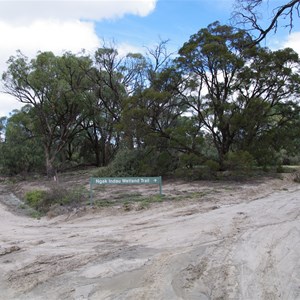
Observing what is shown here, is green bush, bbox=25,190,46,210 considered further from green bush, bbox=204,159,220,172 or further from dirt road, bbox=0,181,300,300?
green bush, bbox=204,159,220,172

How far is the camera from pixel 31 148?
43.4 m

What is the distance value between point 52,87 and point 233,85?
18.1 meters

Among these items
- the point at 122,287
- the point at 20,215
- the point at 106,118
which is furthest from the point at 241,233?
the point at 106,118

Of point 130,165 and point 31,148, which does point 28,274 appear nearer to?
point 130,165

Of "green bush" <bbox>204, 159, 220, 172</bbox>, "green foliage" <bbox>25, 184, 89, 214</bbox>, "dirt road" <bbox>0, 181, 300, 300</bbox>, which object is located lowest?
"dirt road" <bbox>0, 181, 300, 300</bbox>

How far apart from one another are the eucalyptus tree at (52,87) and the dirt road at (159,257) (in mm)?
25580

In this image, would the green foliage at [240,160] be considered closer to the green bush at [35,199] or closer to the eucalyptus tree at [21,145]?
the green bush at [35,199]

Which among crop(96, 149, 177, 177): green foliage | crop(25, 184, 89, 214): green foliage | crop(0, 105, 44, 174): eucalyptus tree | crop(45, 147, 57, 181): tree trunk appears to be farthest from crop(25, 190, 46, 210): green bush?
crop(0, 105, 44, 174): eucalyptus tree

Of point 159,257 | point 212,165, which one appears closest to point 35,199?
point 212,165

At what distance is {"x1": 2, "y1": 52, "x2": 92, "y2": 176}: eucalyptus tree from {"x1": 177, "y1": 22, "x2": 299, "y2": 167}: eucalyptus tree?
46.0 ft

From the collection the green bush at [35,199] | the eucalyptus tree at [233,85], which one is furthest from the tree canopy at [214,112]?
the green bush at [35,199]

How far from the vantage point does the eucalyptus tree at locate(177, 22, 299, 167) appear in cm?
2498

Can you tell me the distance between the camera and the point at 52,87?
36438 millimetres

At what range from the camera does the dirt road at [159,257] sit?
5.53m
